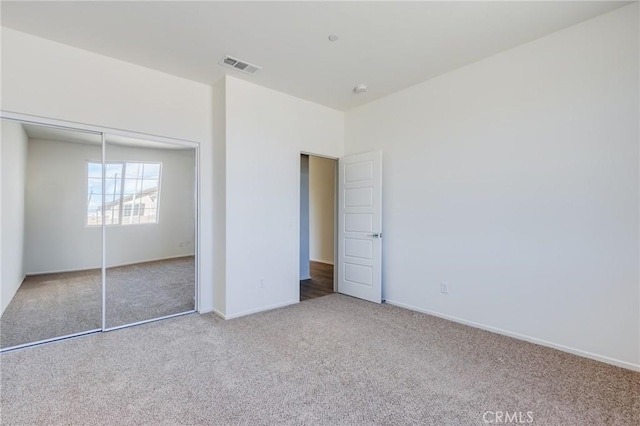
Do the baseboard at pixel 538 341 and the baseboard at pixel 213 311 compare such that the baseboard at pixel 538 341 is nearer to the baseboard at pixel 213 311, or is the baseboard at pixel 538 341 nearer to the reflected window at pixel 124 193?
the baseboard at pixel 213 311

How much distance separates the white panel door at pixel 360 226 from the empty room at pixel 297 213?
4 centimetres

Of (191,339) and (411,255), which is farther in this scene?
(411,255)

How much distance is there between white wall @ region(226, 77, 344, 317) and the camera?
3.68 metres

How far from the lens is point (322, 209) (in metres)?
7.91

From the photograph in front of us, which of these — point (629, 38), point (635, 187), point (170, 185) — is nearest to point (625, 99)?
point (629, 38)

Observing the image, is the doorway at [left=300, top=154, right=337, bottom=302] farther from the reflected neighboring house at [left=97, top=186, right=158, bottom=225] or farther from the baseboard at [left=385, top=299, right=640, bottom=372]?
the reflected neighboring house at [left=97, top=186, right=158, bottom=225]

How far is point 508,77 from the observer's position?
10.1 ft

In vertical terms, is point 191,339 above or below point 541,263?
below

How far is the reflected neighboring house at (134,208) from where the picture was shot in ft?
11.0

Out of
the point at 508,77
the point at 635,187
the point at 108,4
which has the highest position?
the point at 108,4

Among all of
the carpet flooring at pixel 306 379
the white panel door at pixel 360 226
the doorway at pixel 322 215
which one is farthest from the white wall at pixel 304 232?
the carpet flooring at pixel 306 379

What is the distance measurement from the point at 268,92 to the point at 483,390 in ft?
12.8

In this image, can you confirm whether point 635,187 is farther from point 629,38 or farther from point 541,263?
point 629,38

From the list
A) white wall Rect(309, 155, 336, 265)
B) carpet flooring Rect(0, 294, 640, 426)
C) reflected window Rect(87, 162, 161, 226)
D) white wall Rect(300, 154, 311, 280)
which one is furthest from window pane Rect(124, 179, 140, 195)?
white wall Rect(309, 155, 336, 265)
